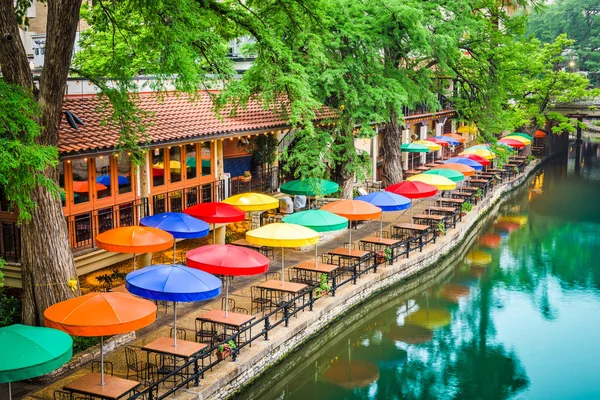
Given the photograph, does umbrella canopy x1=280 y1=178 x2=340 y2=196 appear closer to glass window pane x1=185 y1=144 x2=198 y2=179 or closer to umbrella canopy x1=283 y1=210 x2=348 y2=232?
umbrella canopy x1=283 y1=210 x2=348 y2=232

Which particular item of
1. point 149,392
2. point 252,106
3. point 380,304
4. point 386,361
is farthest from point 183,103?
point 149,392

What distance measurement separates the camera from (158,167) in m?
22.7

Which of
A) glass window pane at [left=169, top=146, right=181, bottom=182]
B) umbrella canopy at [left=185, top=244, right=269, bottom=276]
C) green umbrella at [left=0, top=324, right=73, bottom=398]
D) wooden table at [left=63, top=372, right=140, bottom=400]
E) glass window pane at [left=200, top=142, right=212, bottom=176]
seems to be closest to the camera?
green umbrella at [left=0, top=324, right=73, bottom=398]

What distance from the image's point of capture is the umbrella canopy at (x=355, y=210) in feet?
77.5

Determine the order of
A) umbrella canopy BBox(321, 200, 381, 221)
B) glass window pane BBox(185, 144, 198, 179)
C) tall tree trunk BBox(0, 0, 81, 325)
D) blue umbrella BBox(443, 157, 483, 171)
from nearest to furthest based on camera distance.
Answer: tall tree trunk BBox(0, 0, 81, 325) < umbrella canopy BBox(321, 200, 381, 221) < glass window pane BBox(185, 144, 198, 179) < blue umbrella BBox(443, 157, 483, 171)

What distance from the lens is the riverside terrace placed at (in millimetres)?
14680

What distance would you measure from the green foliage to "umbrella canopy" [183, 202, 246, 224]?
758 cm

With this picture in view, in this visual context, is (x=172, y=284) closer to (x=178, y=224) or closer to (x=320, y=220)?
(x=178, y=224)

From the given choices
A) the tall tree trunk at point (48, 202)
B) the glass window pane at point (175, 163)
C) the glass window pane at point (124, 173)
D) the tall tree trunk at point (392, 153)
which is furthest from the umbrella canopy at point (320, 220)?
the tall tree trunk at point (392, 153)

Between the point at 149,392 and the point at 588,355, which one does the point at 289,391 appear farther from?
the point at 588,355

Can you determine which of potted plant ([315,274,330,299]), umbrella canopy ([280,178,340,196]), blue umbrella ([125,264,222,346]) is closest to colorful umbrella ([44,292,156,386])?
blue umbrella ([125,264,222,346])

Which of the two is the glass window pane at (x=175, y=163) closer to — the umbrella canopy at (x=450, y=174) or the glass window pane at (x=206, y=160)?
the glass window pane at (x=206, y=160)

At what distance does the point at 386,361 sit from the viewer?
1962 centimetres

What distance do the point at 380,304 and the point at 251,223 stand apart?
6236mm
